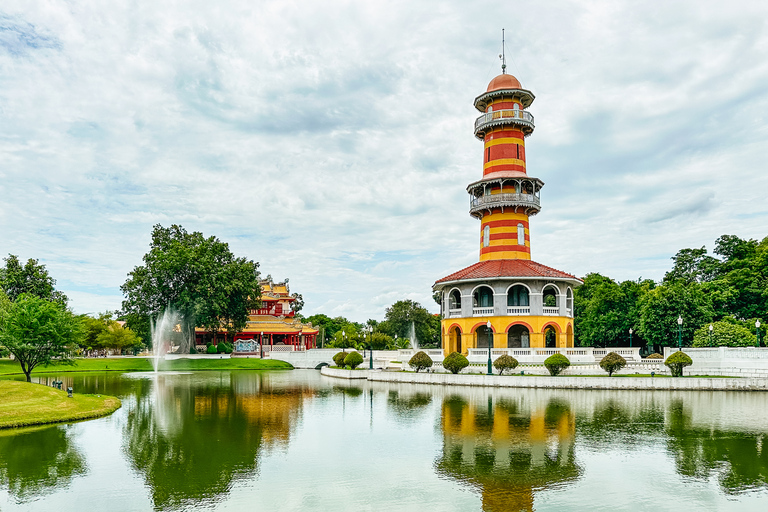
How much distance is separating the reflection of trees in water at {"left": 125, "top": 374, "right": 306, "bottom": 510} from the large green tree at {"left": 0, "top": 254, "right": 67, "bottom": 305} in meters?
39.4

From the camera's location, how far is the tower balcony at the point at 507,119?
50.4 m

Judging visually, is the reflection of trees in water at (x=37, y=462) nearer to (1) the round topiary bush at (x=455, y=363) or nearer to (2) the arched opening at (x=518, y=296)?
(1) the round topiary bush at (x=455, y=363)

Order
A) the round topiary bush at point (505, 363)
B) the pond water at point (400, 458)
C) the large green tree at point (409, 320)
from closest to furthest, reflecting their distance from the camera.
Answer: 1. the pond water at point (400, 458)
2. the round topiary bush at point (505, 363)
3. the large green tree at point (409, 320)

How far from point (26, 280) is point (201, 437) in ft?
184

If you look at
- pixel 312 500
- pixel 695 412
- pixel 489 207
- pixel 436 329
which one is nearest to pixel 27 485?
pixel 312 500

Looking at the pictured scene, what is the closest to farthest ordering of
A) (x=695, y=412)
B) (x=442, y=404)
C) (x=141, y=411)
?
(x=695, y=412) → (x=141, y=411) → (x=442, y=404)

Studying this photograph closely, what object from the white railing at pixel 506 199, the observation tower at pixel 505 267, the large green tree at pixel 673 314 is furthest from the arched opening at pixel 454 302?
the large green tree at pixel 673 314

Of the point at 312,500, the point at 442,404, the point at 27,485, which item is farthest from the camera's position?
the point at 442,404

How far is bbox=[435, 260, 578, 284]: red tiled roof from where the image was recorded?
4562 centimetres

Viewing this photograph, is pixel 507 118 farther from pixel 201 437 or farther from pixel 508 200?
pixel 201 437

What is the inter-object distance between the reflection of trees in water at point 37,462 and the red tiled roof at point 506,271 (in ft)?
107

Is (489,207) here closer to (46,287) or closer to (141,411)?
(141,411)

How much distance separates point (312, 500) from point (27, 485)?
649 centimetres

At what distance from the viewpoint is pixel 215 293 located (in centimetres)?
6306
